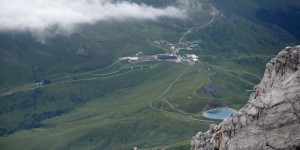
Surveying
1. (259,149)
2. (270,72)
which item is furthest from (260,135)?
(270,72)

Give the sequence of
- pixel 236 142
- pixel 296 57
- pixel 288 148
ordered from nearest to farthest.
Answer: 1. pixel 288 148
2. pixel 236 142
3. pixel 296 57

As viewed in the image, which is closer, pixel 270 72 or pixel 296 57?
pixel 296 57

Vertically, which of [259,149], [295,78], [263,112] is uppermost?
[295,78]

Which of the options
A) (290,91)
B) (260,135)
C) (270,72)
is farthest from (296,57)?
(260,135)

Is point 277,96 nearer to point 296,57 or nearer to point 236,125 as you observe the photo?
point 236,125

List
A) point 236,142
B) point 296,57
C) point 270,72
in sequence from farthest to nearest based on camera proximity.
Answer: point 270,72, point 296,57, point 236,142

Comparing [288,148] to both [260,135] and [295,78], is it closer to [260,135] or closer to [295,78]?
[260,135]

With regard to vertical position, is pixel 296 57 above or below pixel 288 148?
above

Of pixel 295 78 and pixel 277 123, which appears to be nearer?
pixel 277 123

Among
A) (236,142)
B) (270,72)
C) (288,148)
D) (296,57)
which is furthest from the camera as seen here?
(270,72)

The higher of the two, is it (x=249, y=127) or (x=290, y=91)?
(x=290, y=91)
